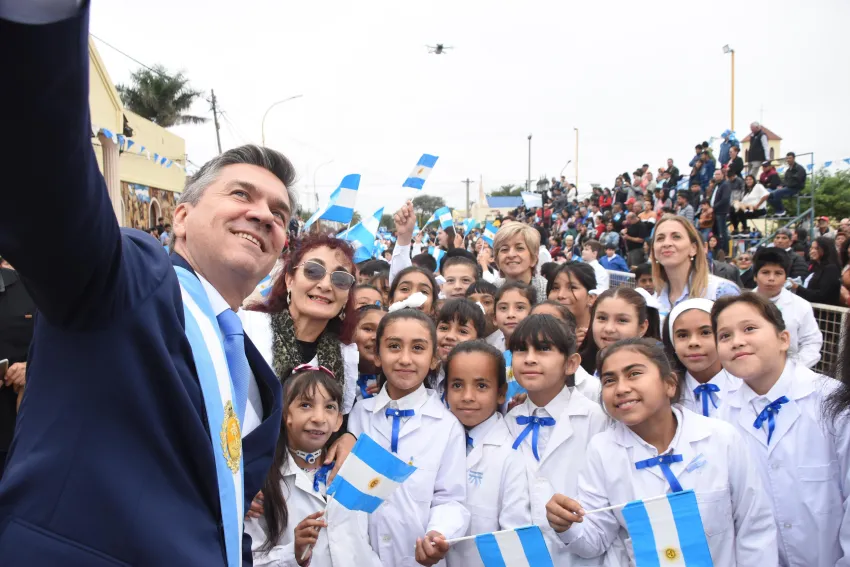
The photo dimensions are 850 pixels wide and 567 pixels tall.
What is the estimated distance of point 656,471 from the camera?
2738mm

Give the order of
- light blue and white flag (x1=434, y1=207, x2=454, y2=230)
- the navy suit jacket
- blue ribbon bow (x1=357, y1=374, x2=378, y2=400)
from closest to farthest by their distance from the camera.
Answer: the navy suit jacket → blue ribbon bow (x1=357, y1=374, x2=378, y2=400) → light blue and white flag (x1=434, y1=207, x2=454, y2=230)

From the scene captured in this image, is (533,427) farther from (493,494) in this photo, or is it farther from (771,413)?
(771,413)

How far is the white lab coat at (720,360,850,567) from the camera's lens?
269cm

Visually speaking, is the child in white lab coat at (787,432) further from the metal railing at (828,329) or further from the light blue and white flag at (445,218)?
the light blue and white flag at (445,218)

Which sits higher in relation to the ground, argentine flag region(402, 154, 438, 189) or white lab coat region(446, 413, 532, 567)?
argentine flag region(402, 154, 438, 189)

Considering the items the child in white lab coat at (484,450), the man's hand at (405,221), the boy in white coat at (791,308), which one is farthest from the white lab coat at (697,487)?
the man's hand at (405,221)

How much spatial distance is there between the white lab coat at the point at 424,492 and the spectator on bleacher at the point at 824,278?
19.9 feet

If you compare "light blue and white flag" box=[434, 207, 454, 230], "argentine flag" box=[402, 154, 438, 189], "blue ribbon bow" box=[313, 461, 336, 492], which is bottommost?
"blue ribbon bow" box=[313, 461, 336, 492]

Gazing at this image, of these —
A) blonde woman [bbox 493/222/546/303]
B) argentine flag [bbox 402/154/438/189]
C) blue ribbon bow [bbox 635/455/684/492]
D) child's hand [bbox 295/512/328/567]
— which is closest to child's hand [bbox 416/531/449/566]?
child's hand [bbox 295/512/328/567]

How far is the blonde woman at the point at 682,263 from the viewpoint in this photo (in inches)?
179

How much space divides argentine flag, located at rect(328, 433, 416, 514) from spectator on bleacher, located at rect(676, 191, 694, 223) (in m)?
12.0

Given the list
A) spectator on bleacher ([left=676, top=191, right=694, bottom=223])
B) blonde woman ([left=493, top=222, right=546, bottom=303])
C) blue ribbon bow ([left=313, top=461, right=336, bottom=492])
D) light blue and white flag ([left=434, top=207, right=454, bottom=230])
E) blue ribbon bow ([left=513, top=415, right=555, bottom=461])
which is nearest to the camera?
blue ribbon bow ([left=313, top=461, right=336, bottom=492])

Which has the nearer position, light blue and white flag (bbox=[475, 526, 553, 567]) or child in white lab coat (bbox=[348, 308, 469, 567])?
light blue and white flag (bbox=[475, 526, 553, 567])

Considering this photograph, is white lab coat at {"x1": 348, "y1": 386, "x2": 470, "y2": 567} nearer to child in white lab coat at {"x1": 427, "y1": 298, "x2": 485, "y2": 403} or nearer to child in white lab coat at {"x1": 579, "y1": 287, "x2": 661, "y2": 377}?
child in white lab coat at {"x1": 427, "y1": 298, "x2": 485, "y2": 403}
